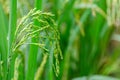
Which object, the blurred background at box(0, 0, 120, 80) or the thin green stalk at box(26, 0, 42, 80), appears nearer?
the thin green stalk at box(26, 0, 42, 80)

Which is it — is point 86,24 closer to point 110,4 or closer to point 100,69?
point 100,69

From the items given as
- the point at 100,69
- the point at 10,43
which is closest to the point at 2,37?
the point at 10,43

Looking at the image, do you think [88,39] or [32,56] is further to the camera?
[88,39]

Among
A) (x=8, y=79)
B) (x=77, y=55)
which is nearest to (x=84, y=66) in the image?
(x=77, y=55)

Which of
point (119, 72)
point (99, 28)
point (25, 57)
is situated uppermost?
point (99, 28)

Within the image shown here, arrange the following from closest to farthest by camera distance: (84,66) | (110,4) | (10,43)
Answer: (10,43)
(110,4)
(84,66)

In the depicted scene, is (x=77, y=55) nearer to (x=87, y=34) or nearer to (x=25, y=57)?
(x=87, y=34)

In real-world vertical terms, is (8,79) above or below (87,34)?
below

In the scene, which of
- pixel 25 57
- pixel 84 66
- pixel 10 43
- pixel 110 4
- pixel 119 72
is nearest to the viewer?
pixel 10 43

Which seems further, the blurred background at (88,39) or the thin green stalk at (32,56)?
the blurred background at (88,39)

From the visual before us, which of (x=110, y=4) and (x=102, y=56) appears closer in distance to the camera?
(x=110, y=4)
